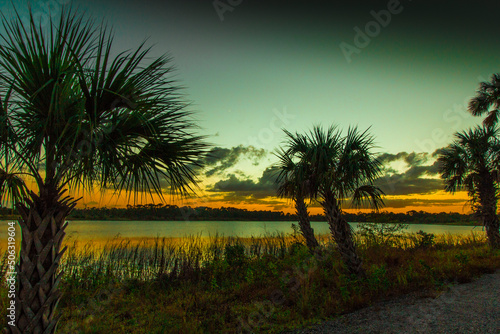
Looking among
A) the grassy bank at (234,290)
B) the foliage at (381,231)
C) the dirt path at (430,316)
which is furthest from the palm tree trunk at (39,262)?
the foliage at (381,231)

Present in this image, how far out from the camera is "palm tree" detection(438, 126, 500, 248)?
12.0 meters

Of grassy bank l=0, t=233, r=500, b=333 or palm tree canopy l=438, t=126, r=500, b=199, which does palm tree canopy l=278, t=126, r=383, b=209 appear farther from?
palm tree canopy l=438, t=126, r=500, b=199

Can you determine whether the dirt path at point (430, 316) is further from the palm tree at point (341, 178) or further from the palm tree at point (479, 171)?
the palm tree at point (479, 171)

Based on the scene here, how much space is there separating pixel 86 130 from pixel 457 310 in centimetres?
685

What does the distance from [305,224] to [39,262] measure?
9.54m

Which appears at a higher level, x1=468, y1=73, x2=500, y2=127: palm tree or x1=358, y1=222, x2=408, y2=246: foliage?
x1=468, y1=73, x2=500, y2=127: palm tree

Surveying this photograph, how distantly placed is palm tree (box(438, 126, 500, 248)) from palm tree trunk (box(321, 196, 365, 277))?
8.57 meters

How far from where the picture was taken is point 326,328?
494 centimetres

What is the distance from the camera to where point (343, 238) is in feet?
24.0

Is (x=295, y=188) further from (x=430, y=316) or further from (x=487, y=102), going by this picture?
(x=487, y=102)

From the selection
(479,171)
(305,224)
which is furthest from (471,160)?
(305,224)

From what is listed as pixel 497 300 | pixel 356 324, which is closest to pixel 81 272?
pixel 356 324

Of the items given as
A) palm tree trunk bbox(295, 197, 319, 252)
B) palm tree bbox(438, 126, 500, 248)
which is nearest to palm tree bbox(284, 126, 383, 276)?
palm tree trunk bbox(295, 197, 319, 252)

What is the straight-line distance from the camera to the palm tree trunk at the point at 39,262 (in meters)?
3.15
